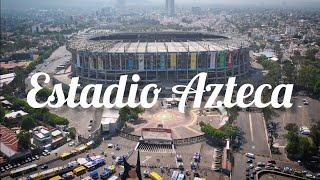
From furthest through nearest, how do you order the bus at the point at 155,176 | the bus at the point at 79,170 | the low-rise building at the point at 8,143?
the low-rise building at the point at 8,143 < the bus at the point at 79,170 < the bus at the point at 155,176

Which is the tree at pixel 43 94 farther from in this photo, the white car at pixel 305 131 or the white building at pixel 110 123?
the white car at pixel 305 131

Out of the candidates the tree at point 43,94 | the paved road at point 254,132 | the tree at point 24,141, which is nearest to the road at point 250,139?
the paved road at point 254,132

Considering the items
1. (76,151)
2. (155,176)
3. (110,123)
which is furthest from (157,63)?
(155,176)

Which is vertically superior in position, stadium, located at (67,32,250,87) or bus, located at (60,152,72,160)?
stadium, located at (67,32,250,87)

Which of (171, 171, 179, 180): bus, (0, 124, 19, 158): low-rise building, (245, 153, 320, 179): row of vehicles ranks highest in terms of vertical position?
(0, 124, 19, 158): low-rise building

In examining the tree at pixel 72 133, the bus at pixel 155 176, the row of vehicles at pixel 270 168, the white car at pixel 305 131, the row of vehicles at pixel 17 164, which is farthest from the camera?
the white car at pixel 305 131

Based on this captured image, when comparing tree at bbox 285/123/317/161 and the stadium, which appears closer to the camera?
tree at bbox 285/123/317/161

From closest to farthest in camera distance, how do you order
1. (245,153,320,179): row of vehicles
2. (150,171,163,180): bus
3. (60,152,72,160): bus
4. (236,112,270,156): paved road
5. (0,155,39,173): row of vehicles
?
(150,171,163,180): bus → (245,153,320,179): row of vehicles → (0,155,39,173): row of vehicles → (60,152,72,160): bus → (236,112,270,156): paved road

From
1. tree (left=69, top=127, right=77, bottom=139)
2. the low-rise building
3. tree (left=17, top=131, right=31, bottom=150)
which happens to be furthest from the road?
the low-rise building

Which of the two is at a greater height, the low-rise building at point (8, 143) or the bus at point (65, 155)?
the low-rise building at point (8, 143)

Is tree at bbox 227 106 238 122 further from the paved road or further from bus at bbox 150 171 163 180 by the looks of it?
bus at bbox 150 171 163 180

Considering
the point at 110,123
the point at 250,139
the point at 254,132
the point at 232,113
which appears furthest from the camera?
the point at 232,113

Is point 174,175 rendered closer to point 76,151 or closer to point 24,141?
point 76,151

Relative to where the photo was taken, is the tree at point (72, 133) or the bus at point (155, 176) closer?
the bus at point (155, 176)
